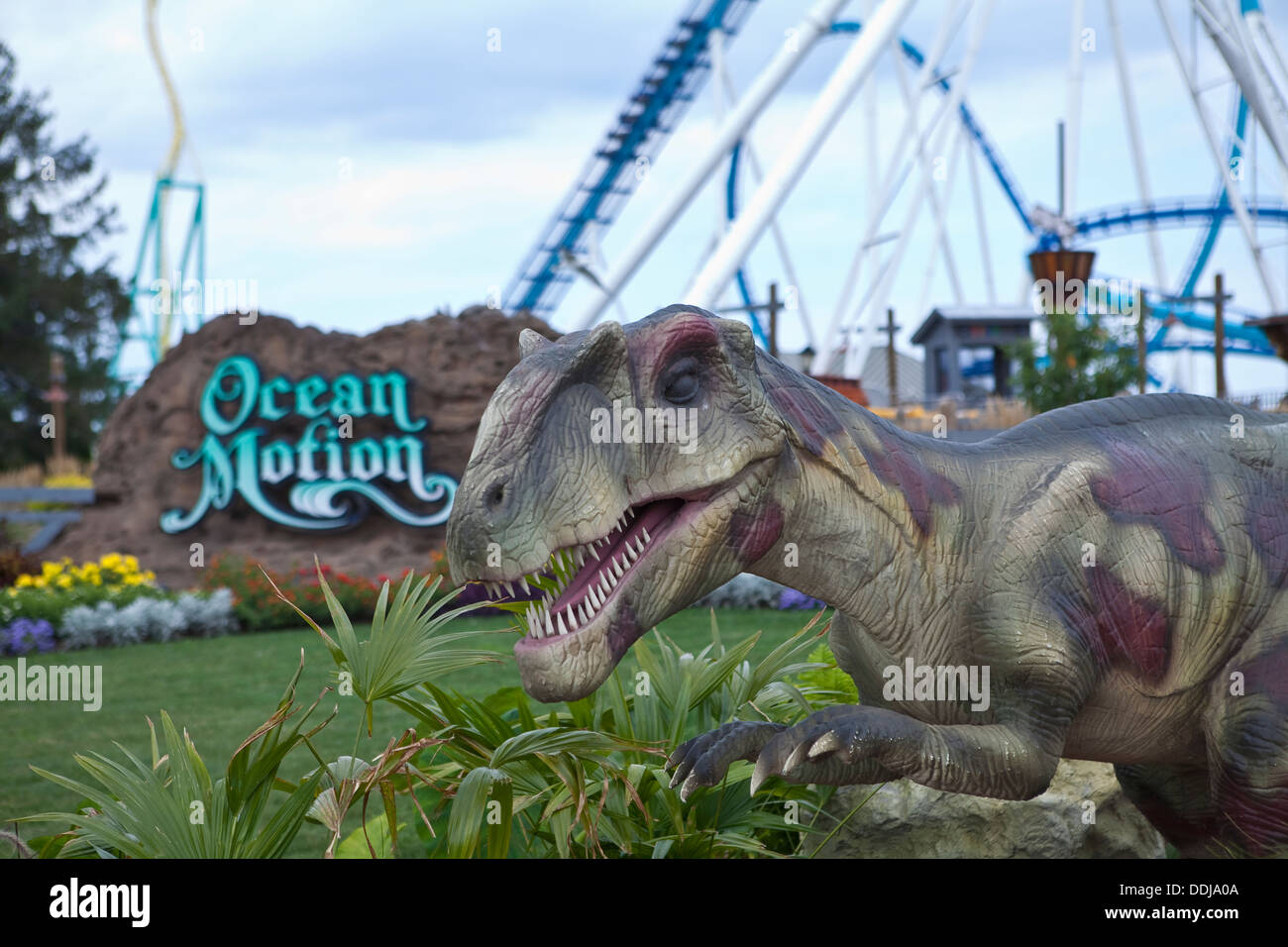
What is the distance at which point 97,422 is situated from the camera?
31906mm

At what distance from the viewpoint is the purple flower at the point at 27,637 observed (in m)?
11.1

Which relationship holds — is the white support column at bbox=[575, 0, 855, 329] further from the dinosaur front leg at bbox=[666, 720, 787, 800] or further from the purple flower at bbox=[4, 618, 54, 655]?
the dinosaur front leg at bbox=[666, 720, 787, 800]

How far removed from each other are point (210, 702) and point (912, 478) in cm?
741

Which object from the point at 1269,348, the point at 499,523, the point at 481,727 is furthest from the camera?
the point at 1269,348

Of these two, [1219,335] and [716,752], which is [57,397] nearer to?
[1219,335]

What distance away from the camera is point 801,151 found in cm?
1395

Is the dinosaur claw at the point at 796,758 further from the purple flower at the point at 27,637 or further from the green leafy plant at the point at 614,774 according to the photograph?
the purple flower at the point at 27,637

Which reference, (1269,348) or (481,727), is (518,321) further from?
(1269,348)

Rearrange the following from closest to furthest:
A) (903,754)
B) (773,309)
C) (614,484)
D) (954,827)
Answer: (614,484) → (903,754) → (954,827) → (773,309)

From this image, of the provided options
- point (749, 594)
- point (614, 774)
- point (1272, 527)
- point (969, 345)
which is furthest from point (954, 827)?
point (969, 345)

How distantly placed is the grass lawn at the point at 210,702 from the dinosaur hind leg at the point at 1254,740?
3395 mm

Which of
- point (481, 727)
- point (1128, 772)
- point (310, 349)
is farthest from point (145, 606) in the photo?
point (1128, 772)

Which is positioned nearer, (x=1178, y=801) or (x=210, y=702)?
(x=1178, y=801)
